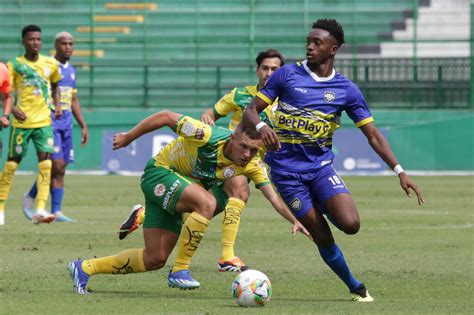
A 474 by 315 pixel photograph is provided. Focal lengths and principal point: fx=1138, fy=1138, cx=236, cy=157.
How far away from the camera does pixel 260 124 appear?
27.7 ft

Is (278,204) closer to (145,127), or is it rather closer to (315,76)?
(315,76)

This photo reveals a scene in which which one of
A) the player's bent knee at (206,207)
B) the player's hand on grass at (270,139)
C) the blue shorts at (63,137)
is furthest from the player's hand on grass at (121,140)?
the blue shorts at (63,137)

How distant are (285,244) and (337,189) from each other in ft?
13.8

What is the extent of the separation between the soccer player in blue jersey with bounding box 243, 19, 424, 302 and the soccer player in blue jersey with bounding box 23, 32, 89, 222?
7168mm

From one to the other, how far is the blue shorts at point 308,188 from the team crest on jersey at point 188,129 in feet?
2.65

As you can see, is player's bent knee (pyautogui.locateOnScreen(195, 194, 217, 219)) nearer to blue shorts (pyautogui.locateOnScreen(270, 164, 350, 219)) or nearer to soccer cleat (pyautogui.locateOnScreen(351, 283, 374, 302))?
blue shorts (pyautogui.locateOnScreen(270, 164, 350, 219))

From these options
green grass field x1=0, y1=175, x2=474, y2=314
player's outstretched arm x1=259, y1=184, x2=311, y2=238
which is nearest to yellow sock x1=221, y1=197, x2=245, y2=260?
green grass field x1=0, y1=175, x2=474, y2=314

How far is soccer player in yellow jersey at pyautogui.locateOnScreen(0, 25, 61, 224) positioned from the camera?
14.9m

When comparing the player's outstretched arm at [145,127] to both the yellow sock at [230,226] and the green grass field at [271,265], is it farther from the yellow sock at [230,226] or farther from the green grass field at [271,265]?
the yellow sock at [230,226]

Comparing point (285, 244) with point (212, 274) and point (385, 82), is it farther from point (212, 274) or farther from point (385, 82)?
point (385, 82)

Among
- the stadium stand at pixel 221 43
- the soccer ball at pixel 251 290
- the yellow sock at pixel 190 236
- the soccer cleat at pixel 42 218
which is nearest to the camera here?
the soccer ball at pixel 251 290

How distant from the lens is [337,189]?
8.70 meters

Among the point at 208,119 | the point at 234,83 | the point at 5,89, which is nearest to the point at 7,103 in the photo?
the point at 5,89

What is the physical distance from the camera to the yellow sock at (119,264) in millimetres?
8727
